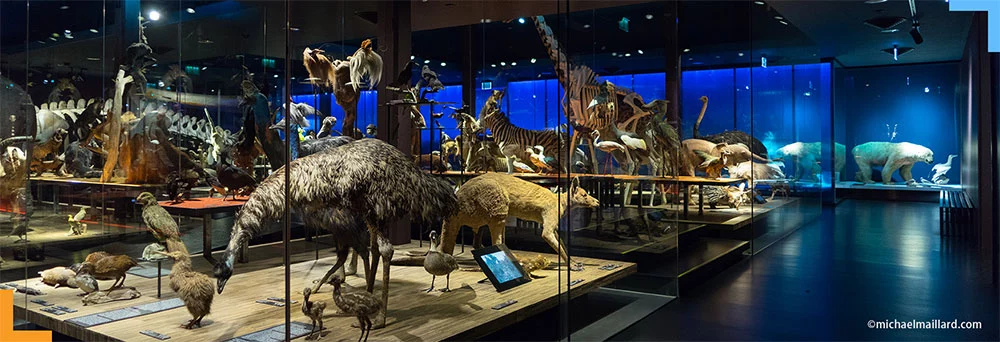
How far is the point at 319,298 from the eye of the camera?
2.21m

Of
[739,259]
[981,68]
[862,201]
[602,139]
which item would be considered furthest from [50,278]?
[862,201]

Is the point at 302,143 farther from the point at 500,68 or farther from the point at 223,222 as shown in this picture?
the point at 500,68

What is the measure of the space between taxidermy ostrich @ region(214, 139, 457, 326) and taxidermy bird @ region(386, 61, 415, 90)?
0.28 meters

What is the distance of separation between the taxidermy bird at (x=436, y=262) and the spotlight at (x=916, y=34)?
758cm

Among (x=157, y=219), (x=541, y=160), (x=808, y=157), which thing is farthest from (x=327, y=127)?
(x=808, y=157)

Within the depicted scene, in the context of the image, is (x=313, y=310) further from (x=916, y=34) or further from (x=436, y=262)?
(x=916, y=34)

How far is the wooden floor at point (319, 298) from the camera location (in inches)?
86.6

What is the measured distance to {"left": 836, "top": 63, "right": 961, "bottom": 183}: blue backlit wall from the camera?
8.09 meters

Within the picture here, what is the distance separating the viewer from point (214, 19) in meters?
2.59

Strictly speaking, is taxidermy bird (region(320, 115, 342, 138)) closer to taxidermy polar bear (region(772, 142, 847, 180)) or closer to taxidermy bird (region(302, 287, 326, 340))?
taxidermy bird (region(302, 287, 326, 340))

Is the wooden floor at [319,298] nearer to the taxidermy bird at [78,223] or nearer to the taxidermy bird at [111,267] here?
the taxidermy bird at [111,267]

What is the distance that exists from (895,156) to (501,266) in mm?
7892

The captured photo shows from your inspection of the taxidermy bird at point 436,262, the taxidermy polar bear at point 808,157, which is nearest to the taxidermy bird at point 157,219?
the taxidermy bird at point 436,262

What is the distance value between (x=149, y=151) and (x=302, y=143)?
872 millimetres
